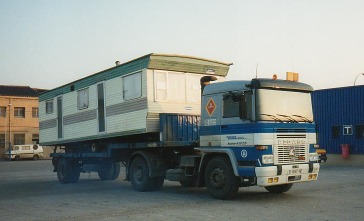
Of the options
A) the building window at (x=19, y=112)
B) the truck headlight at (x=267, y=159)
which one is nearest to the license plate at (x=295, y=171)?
the truck headlight at (x=267, y=159)

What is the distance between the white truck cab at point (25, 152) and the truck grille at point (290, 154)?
42833 millimetres

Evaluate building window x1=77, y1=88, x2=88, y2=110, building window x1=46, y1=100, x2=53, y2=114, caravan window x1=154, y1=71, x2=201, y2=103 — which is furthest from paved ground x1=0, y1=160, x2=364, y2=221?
building window x1=46, y1=100, x2=53, y2=114

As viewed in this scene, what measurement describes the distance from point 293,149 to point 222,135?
1.80 m

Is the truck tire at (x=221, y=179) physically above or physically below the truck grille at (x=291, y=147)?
below

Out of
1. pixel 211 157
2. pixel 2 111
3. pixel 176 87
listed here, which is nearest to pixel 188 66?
pixel 176 87

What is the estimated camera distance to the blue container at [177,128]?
1301cm

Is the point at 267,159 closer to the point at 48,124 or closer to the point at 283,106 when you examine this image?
the point at 283,106

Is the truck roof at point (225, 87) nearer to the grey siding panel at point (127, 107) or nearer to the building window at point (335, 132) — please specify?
the grey siding panel at point (127, 107)

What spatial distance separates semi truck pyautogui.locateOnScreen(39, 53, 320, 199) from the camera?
416 inches

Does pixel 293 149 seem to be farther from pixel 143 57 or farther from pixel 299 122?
pixel 143 57

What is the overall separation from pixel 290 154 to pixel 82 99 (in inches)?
357

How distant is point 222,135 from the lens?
11258 mm

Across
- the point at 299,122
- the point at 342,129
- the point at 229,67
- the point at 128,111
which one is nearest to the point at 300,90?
the point at 299,122

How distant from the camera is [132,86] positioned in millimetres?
13781
